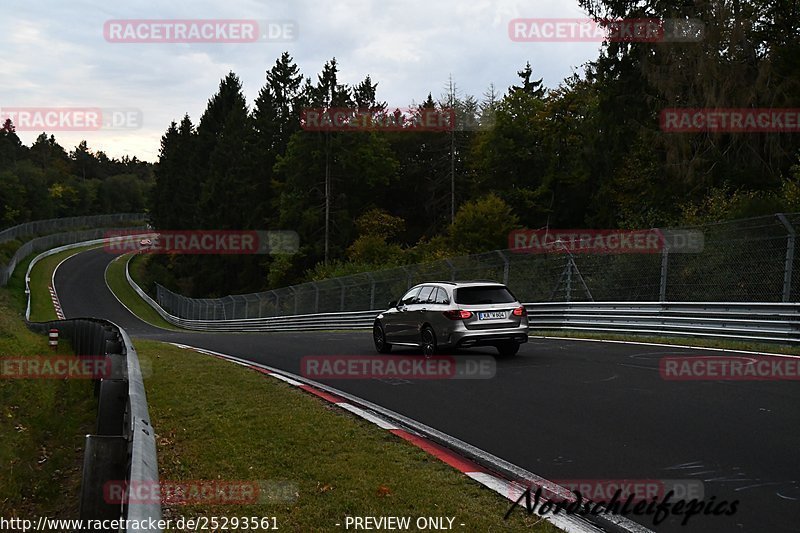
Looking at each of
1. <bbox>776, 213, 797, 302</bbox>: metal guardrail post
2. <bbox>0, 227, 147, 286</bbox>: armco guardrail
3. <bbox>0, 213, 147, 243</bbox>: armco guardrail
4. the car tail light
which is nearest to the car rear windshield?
the car tail light

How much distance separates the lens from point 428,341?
1453cm

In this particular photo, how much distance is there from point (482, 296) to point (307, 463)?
810 cm

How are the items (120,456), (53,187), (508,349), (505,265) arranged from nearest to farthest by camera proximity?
(120,456)
(508,349)
(505,265)
(53,187)

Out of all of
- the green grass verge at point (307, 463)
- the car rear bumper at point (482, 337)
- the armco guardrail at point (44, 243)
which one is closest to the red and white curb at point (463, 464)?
the green grass verge at point (307, 463)

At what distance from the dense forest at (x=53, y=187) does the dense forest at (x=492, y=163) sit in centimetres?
114

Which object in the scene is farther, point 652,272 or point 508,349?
point 652,272

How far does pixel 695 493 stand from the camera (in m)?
5.24

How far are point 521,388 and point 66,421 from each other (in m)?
7.86

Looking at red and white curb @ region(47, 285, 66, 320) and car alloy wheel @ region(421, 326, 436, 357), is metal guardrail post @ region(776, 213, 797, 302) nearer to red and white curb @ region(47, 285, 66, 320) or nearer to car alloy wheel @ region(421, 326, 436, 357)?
car alloy wheel @ region(421, 326, 436, 357)

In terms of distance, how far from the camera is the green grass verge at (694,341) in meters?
12.9

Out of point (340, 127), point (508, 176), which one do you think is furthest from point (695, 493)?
point (340, 127)

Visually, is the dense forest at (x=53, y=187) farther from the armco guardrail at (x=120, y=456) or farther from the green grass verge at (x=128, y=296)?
the armco guardrail at (x=120, y=456)

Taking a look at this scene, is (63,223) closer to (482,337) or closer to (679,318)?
(679,318)

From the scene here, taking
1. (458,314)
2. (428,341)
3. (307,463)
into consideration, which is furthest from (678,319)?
(307,463)
